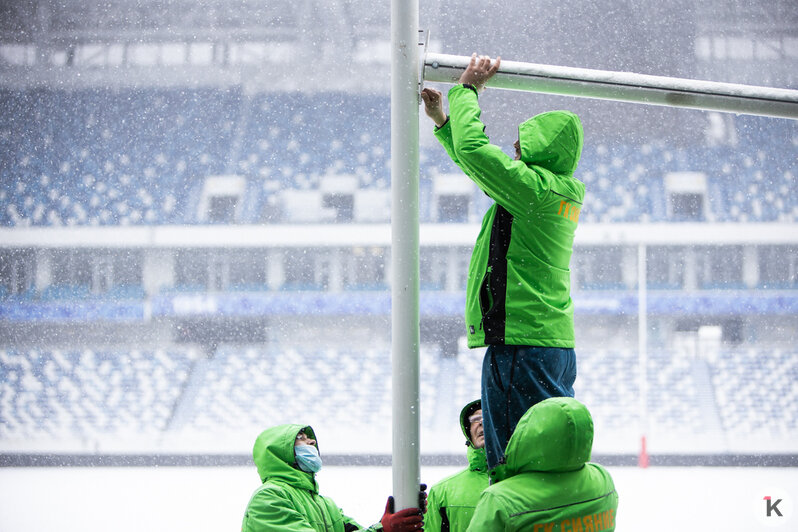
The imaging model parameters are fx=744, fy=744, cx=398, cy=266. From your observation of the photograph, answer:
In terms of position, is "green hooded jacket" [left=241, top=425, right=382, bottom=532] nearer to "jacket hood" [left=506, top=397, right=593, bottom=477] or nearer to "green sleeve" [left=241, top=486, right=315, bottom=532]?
"green sleeve" [left=241, top=486, right=315, bottom=532]

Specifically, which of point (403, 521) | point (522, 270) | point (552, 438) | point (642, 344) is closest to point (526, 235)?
point (522, 270)

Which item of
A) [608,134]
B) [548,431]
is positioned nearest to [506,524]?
[548,431]

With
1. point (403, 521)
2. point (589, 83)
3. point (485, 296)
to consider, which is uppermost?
point (589, 83)

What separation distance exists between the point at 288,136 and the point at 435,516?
9.78 m

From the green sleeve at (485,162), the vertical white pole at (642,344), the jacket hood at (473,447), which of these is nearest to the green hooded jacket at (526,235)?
the green sleeve at (485,162)

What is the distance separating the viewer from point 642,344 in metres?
8.99

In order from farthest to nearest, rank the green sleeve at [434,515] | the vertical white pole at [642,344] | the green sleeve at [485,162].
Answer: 1. the vertical white pole at [642,344]
2. the green sleeve at [434,515]
3. the green sleeve at [485,162]

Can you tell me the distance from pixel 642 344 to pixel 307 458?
26.5ft

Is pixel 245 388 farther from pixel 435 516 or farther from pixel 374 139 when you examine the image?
pixel 435 516

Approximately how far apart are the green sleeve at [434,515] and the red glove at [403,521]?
2.29 feet

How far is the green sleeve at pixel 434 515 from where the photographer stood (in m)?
1.72

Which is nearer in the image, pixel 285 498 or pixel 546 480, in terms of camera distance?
pixel 546 480

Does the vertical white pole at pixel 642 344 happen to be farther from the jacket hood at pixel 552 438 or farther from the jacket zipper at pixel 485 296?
the jacket hood at pixel 552 438

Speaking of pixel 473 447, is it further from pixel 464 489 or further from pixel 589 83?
pixel 589 83
